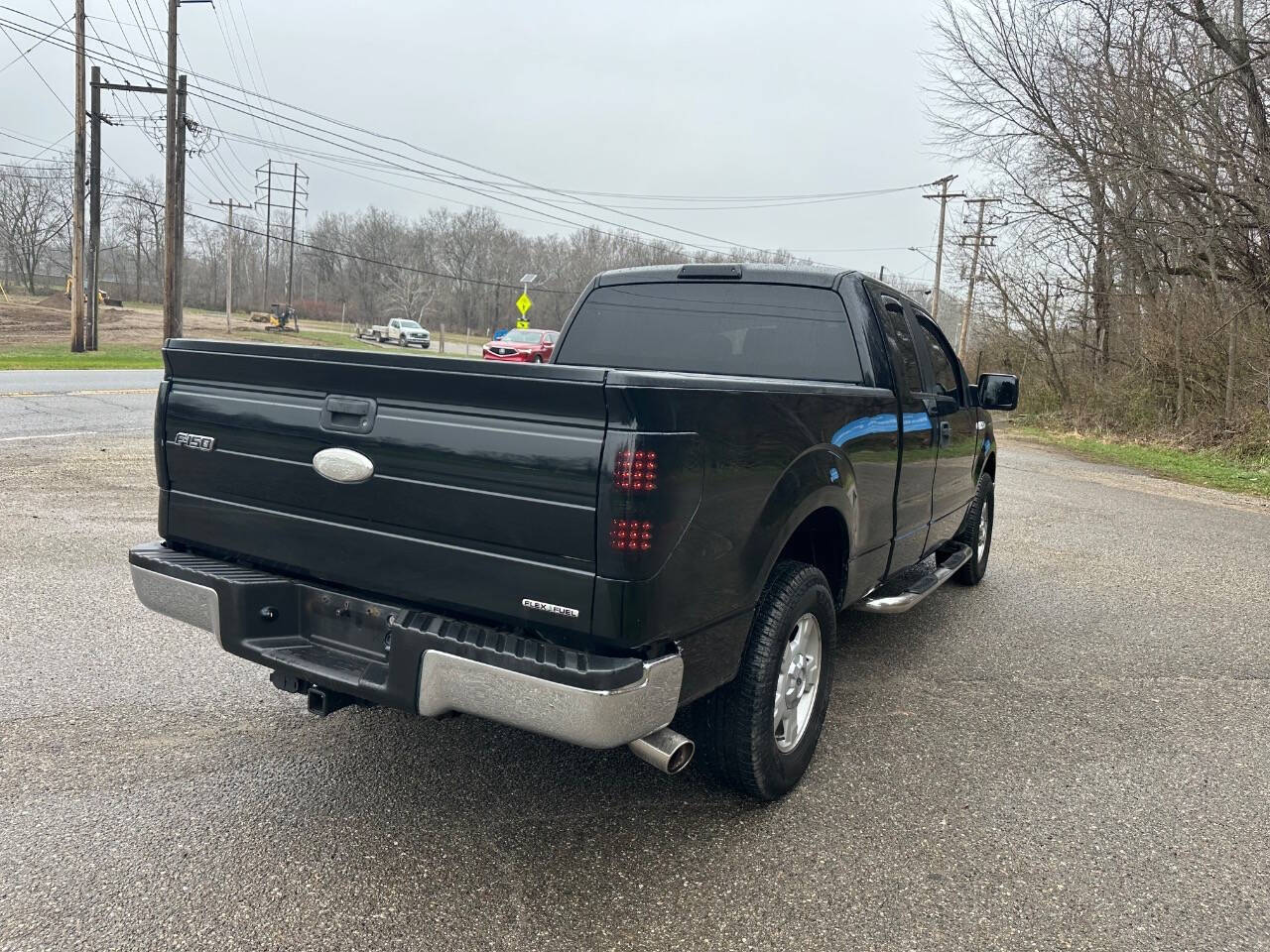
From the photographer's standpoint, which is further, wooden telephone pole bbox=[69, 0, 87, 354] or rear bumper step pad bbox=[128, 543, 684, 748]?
wooden telephone pole bbox=[69, 0, 87, 354]

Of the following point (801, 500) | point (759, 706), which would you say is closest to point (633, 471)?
point (801, 500)

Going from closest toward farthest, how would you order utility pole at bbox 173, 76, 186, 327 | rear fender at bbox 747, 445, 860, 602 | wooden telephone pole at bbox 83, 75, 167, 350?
rear fender at bbox 747, 445, 860, 602 → utility pole at bbox 173, 76, 186, 327 → wooden telephone pole at bbox 83, 75, 167, 350

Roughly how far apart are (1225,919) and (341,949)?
8.16 ft

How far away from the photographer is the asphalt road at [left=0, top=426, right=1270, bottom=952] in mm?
2553

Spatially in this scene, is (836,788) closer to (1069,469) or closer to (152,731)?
(152,731)

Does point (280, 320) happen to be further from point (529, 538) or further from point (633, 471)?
point (633, 471)

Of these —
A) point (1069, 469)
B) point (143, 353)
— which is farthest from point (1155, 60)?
point (143, 353)

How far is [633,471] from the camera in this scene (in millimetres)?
2389

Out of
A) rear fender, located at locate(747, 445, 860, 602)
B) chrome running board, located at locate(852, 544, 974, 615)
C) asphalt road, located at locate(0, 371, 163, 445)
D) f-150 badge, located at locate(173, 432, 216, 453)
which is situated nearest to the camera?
rear fender, located at locate(747, 445, 860, 602)

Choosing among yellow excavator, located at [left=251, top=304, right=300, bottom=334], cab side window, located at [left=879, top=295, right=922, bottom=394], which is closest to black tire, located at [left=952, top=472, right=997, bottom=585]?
cab side window, located at [left=879, top=295, right=922, bottom=394]

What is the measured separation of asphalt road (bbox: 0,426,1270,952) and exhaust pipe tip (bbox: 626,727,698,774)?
A: 379 millimetres

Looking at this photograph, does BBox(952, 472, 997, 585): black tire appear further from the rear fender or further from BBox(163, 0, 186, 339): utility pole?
BBox(163, 0, 186, 339): utility pole

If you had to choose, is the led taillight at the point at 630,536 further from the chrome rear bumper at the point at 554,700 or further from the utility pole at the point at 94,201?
the utility pole at the point at 94,201

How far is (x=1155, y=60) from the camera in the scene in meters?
17.2
